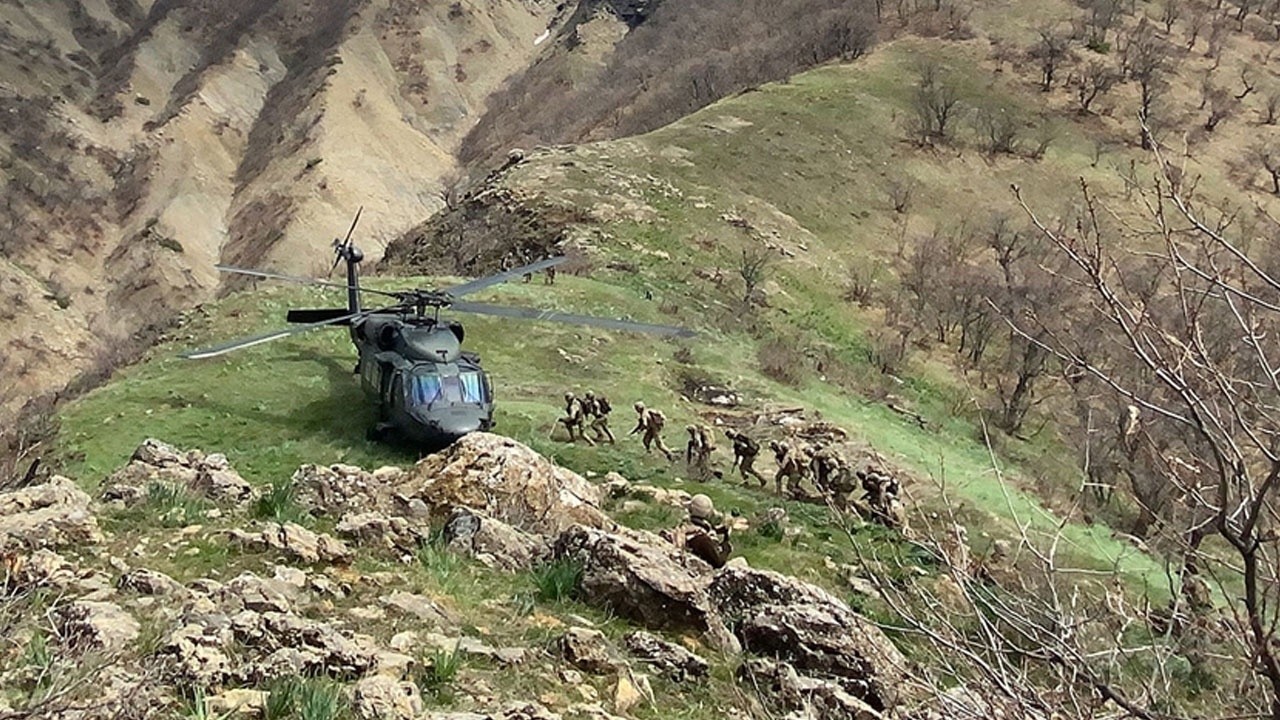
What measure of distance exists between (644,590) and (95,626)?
3.47 metres

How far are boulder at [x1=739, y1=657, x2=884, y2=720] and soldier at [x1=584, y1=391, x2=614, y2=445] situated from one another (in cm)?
999

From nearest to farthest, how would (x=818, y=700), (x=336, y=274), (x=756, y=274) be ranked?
(x=818, y=700)
(x=756, y=274)
(x=336, y=274)

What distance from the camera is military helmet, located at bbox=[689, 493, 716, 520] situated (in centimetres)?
1226

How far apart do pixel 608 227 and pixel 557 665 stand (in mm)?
26656

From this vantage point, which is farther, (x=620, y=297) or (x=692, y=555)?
(x=620, y=297)

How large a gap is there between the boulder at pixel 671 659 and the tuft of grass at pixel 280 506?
10.1 ft

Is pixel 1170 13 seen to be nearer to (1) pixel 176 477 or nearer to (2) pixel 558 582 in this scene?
(2) pixel 558 582

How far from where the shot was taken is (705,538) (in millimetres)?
9312

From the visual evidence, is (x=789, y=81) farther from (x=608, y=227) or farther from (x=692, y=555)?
(x=692, y=555)

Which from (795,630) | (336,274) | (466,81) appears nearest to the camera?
(795,630)

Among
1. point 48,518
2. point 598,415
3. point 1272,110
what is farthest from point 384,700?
point 1272,110

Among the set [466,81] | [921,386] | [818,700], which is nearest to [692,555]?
[818,700]

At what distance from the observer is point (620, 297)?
25.8 m

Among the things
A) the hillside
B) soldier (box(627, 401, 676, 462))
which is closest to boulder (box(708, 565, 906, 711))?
the hillside
